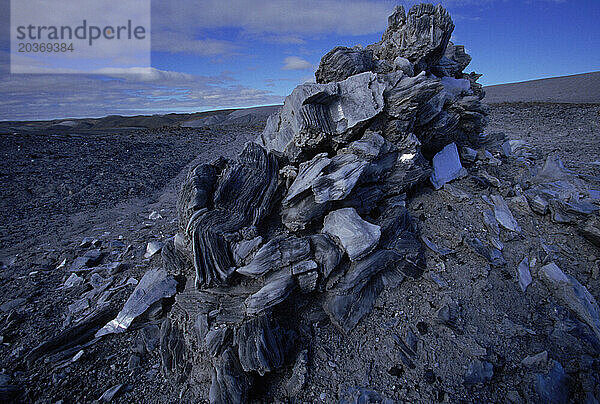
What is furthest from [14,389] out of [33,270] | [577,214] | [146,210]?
[577,214]

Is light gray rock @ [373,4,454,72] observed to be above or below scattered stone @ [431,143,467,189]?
above

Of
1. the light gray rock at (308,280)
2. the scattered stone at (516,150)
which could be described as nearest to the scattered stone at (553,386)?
the light gray rock at (308,280)

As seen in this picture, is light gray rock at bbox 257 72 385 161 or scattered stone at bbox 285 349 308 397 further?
light gray rock at bbox 257 72 385 161

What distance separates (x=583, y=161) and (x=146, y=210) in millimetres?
15641

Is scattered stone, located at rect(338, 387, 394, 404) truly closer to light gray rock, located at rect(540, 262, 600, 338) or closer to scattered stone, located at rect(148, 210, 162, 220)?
light gray rock, located at rect(540, 262, 600, 338)

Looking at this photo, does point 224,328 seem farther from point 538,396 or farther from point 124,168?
point 124,168

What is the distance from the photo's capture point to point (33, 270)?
6.49 m

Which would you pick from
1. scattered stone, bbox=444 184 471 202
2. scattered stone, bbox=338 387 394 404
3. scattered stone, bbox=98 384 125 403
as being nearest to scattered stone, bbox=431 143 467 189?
scattered stone, bbox=444 184 471 202

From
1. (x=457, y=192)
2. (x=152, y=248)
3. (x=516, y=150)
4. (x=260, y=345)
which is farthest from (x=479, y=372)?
(x=516, y=150)

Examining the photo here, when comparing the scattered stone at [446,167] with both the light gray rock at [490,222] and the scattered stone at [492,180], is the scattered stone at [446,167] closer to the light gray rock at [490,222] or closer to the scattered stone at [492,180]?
the scattered stone at [492,180]

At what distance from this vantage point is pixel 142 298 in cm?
511

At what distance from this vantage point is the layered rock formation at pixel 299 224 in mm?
4383

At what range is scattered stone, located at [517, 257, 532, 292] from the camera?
5.08m

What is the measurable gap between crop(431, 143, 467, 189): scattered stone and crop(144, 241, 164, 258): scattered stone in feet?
22.9
